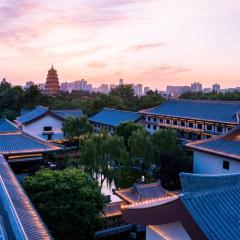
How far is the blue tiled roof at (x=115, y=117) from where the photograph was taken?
35812 mm

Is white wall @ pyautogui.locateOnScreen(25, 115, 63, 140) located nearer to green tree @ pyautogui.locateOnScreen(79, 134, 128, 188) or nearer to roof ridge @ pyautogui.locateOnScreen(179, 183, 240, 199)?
green tree @ pyautogui.locateOnScreen(79, 134, 128, 188)

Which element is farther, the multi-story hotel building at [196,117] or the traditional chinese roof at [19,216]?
the multi-story hotel building at [196,117]

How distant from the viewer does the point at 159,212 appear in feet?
18.0

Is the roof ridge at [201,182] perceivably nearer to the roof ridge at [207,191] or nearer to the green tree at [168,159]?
the roof ridge at [207,191]

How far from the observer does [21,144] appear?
1359 centimetres

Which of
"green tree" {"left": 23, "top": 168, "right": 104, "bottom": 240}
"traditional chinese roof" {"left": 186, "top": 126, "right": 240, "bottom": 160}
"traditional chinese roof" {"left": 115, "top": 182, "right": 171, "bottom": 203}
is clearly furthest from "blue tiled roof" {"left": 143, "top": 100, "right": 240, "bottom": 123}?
"green tree" {"left": 23, "top": 168, "right": 104, "bottom": 240}

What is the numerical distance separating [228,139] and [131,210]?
11694 millimetres

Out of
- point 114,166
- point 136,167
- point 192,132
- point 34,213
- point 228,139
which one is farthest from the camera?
point 192,132

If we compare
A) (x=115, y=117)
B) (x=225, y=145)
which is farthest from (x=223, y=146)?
(x=115, y=117)

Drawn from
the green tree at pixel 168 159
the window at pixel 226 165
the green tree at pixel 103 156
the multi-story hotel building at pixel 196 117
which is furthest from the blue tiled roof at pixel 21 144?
the multi-story hotel building at pixel 196 117

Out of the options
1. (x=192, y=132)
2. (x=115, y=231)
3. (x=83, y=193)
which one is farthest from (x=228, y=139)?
(x=192, y=132)

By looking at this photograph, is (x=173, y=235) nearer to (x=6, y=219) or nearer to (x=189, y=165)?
(x=6, y=219)

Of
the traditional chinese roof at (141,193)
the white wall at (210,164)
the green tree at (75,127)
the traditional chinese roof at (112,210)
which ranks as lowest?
the traditional chinese roof at (112,210)

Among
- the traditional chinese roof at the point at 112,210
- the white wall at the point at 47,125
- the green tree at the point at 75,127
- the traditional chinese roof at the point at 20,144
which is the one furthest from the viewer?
the white wall at the point at 47,125
